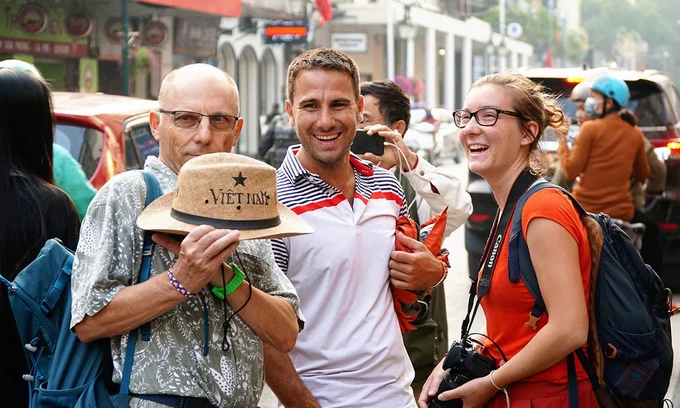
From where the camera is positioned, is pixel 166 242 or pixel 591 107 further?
pixel 591 107

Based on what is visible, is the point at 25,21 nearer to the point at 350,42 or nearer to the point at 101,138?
the point at 101,138

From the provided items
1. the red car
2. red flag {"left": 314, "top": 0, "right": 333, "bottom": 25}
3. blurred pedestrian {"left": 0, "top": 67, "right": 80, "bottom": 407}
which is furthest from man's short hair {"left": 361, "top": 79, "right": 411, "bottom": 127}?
red flag {"left": 314, "top": 0, "right": 333, "bottom": 25}

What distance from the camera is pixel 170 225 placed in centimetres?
255

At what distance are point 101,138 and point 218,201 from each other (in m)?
5.30

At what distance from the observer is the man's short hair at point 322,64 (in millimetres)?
3387

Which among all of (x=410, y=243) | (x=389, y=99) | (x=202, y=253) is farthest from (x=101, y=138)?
(x=202, y=253)

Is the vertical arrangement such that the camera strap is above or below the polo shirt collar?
below

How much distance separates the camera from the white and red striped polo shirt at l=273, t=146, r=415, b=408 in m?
3.25

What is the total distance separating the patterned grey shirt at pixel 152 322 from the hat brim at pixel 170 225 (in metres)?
0.08

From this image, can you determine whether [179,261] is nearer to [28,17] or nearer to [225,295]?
[225,295]

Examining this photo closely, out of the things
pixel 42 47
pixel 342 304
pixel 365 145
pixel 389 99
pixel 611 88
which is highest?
pixel 42 47

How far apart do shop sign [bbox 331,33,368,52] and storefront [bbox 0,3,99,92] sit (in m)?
22.0

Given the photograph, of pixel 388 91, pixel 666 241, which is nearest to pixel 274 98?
pixel 666 241

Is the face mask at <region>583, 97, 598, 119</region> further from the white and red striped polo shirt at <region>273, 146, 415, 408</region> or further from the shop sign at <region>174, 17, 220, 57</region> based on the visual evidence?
the shop sign at <region>174, 17, 220, 57</region>
